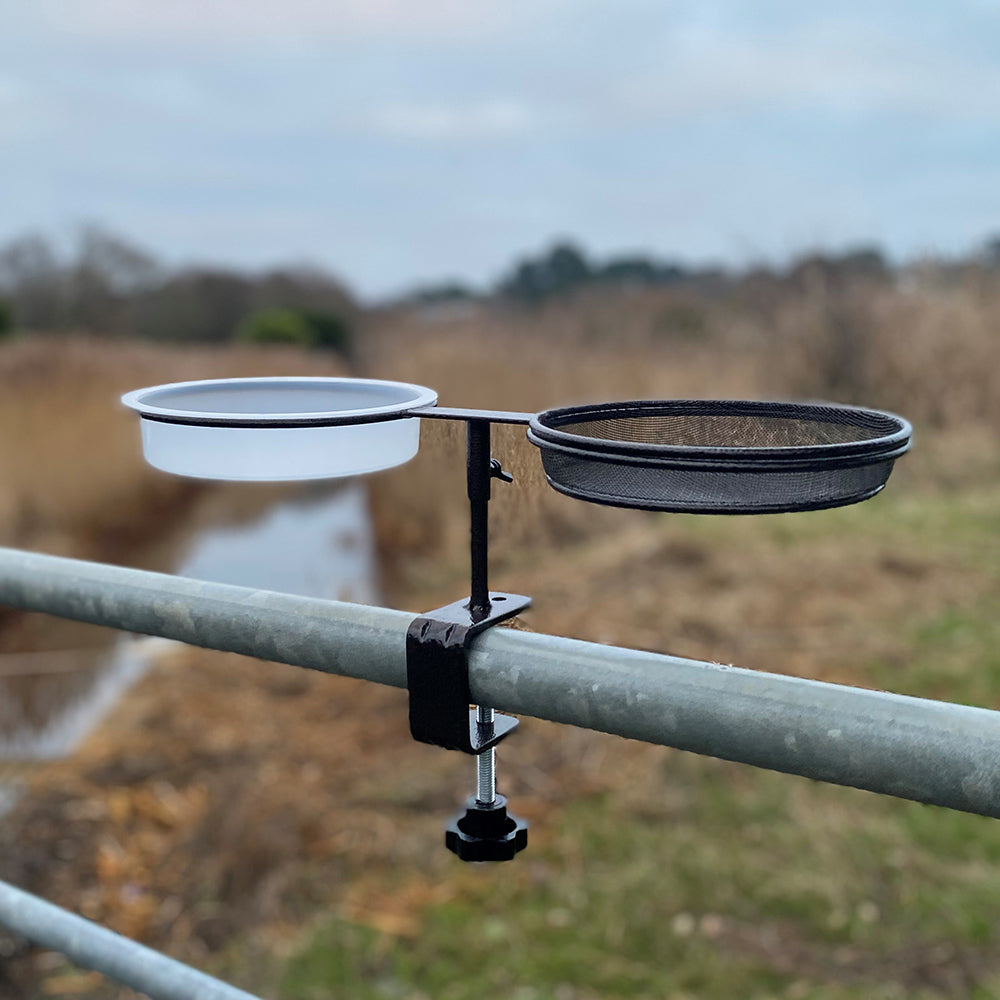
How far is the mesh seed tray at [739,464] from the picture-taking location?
56 centimetres

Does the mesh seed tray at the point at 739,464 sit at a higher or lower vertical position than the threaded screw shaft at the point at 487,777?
higher

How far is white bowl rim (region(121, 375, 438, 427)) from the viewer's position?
0.65 metres

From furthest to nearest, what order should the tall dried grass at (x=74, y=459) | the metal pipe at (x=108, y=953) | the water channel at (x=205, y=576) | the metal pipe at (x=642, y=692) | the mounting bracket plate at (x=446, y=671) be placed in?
the tall dried grass at (x=74, y=459) < the water channel at (x=205, y=576) < the metal pipe at (x=108, y=953) < the mounting bracket plate at (x=446, y=671) < the metal pipe at (x=642, y=692)

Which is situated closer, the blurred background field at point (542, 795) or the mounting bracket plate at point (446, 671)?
the mounting bracket plate at point (446, 671)

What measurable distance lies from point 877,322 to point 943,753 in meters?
8.92

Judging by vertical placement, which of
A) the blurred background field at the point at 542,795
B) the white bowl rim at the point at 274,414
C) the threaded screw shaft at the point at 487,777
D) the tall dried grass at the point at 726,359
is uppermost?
the white bowl rim at the point at 274,414

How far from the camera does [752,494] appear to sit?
603mm

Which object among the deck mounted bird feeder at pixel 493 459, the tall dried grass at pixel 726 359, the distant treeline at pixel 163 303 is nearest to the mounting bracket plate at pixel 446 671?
the deck mounted bird feeder at pixel 493 459

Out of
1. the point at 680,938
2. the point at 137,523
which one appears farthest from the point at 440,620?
the point at 137,523

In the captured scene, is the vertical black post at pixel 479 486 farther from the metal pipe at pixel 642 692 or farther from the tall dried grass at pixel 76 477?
the tall dried grass at pixel 76 477

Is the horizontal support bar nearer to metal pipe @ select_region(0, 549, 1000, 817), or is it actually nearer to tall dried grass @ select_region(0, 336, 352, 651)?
metal pipe @ select_region(0, 549, 1000, 817)

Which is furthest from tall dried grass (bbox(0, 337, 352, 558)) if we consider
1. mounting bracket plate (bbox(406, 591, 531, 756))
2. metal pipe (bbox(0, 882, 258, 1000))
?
mounting bracket plate (bbox(406, 591, 531, 756))

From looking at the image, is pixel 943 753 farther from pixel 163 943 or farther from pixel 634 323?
pixel 634 323

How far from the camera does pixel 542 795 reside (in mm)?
3350
